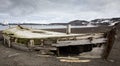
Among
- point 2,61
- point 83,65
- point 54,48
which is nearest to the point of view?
point 83,65

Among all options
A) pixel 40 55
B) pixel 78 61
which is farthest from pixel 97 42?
pixel 40 55

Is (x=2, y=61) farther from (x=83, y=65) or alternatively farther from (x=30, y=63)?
(x=83, y=65)

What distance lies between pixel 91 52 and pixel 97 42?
3.46 ft

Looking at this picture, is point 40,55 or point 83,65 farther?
point 40,55

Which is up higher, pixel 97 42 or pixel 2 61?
pixel 97 42

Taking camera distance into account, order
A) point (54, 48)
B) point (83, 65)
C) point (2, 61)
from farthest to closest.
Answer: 1. point (54, 48)
2. point (2, 61)
3. point (83, 65)

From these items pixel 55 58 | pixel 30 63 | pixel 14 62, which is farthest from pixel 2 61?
pixel 55 58

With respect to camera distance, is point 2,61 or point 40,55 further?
point 40,55

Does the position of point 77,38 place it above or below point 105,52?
above

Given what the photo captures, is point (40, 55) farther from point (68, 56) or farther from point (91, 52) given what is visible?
point (91, 52)

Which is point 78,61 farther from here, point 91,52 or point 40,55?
point 40,55

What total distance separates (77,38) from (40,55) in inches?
125

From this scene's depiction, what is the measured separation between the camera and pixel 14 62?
593 inches

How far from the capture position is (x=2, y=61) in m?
15.6
